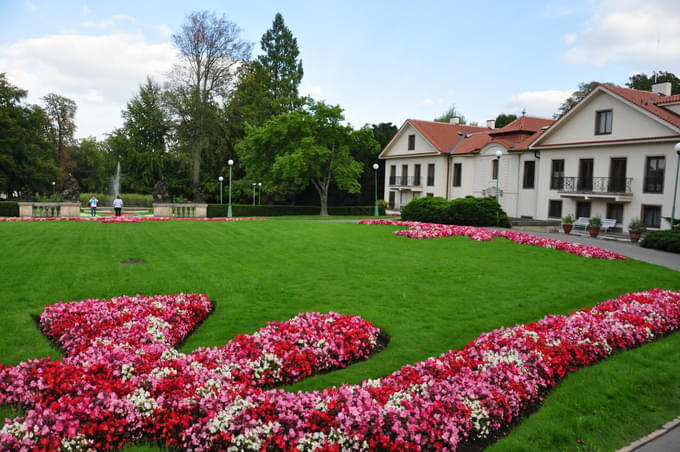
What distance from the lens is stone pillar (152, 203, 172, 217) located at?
105 feet

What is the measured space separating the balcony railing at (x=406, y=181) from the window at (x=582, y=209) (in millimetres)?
17888

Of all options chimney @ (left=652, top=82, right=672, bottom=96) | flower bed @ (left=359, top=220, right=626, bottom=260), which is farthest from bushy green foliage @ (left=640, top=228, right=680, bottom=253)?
chimney @ (left=652, top=82, right=672, bottom=96)

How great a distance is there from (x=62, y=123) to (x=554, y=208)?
71.5m

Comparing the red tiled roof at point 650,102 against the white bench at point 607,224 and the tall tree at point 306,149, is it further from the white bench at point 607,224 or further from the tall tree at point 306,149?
the tall tree at point 306,149

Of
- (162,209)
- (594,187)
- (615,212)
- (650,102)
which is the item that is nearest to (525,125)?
(594,187)

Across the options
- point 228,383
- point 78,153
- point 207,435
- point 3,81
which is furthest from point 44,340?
point 78,153

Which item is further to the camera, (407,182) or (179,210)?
(407,182)

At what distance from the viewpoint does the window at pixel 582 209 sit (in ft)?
107

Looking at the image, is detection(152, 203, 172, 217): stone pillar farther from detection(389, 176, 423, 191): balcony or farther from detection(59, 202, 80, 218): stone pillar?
detection(389, 176, 423, 191): balcony

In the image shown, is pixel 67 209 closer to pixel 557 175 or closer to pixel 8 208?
pixel 8 208

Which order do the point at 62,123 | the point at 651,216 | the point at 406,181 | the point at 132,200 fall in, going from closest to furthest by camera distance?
the point at 651,216 < the point at 406,181 < the point at 132,200 < the point at 62,123

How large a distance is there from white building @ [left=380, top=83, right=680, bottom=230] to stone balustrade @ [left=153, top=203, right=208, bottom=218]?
798 inches

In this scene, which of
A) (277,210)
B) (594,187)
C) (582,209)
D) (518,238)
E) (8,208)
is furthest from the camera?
(277,210)

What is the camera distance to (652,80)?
54969 millimetres
